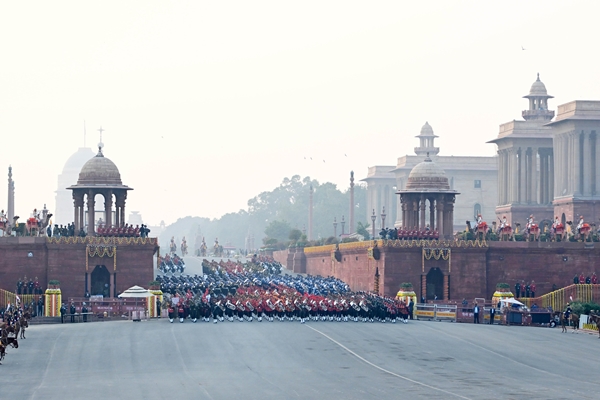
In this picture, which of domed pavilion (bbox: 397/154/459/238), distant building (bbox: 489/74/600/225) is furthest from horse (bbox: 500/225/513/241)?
distant building (bbox: 489/74/600/225)

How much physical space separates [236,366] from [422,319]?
2692cm

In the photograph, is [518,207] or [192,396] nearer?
[192,396]

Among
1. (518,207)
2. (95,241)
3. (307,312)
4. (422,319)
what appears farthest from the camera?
(518,207)

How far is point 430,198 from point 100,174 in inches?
884

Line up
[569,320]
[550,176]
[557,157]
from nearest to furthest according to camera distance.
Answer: [569,320]
[557,157]
[550,176]

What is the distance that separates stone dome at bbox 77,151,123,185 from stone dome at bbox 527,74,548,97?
59.6m

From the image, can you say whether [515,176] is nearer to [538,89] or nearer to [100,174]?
[538,89]

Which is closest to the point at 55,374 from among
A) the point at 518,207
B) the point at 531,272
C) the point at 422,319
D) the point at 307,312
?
the point at 307,312

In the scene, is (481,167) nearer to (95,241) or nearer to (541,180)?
(541,180)

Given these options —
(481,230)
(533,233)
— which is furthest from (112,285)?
(533,233)

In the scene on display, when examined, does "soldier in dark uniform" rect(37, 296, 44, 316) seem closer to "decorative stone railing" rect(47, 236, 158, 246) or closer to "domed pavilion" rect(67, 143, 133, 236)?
"decorative stone railing" rect(47, 236, 158, 246)

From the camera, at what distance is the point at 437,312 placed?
2795 inches

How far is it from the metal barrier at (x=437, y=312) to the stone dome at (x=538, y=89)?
6242 cm

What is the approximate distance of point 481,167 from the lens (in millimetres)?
158000
